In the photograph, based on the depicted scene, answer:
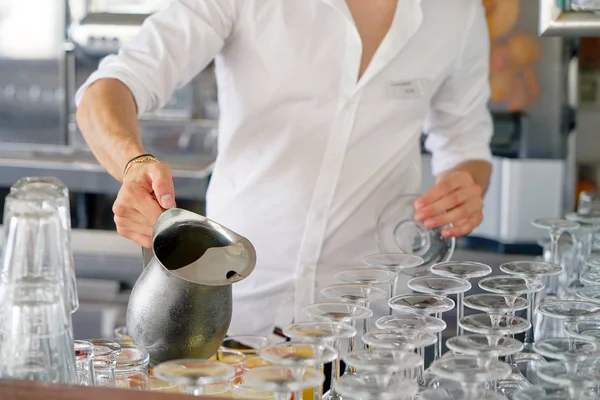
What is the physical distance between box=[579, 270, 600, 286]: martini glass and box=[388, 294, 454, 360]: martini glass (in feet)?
0.72

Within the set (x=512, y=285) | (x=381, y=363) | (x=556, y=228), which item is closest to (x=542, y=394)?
(x=381, y=363)

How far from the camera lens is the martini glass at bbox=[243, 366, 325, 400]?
0.87 metres

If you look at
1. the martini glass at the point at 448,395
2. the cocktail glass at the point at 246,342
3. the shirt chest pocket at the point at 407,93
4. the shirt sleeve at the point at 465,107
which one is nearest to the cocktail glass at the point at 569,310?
the martini glass at the point at 448,395

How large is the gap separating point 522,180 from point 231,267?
1.90 metres

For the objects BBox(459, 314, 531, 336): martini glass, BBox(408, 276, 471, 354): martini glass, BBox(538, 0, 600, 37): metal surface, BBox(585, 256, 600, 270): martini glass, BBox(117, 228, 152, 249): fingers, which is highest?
BBox(538, 0, 600, 37): metal surface

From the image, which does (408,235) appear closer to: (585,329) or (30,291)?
(585,329)

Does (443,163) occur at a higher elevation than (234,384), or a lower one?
higher

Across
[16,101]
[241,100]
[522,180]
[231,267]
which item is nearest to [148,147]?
[16,101]

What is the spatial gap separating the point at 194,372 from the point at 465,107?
4.10 ft

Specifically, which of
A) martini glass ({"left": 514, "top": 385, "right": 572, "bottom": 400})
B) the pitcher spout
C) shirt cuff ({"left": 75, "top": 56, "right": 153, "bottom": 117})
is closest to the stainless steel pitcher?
the pitcher spout

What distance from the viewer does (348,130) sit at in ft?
5.90

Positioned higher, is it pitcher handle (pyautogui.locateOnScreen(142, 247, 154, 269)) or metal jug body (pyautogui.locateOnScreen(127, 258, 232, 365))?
pitcher handle (pyautogui.locateOnScreen(142, 247, 154, 269))

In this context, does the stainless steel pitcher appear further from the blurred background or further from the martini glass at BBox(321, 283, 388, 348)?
the blurred background

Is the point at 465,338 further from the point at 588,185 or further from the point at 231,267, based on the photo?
the point at 588,185
